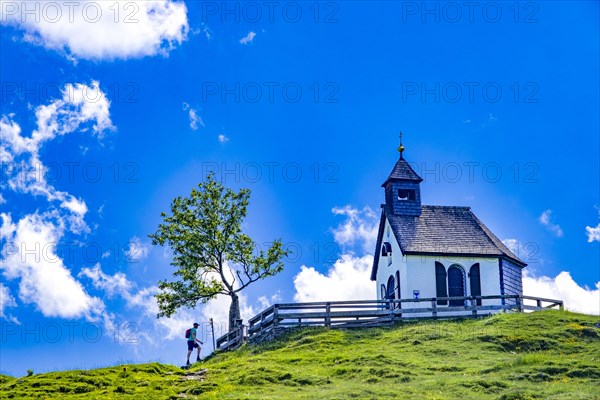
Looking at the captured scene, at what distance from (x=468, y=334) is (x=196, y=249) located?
18.2 metres

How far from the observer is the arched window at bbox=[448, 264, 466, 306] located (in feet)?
169

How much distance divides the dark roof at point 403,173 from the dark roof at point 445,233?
201cm

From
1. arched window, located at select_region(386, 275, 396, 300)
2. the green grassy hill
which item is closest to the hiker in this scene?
the green grassy hill

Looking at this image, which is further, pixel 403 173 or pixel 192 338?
pixel 403 173

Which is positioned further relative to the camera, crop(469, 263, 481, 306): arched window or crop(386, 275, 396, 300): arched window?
crop(386, 275, 396, 300): arched window

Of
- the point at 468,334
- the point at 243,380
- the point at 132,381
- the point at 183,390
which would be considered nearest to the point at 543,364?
the point at 468,334

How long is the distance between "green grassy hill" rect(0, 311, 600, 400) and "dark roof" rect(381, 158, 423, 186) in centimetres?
1330

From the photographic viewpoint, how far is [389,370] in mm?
34500

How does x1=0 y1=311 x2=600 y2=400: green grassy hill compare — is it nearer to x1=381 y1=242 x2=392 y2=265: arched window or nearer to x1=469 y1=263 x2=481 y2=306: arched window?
x1=469 y1=263 x2=481 y2=306: arched window

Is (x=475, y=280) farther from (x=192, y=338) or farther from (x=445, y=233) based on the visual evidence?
(x=192, y=338)

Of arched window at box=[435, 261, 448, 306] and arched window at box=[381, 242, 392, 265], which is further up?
arched window at box=[381, 242, 392, 265]

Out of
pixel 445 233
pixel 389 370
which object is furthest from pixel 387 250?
pixel 389 370

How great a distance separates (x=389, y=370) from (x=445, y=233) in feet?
66.8

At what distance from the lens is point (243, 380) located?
112ft
